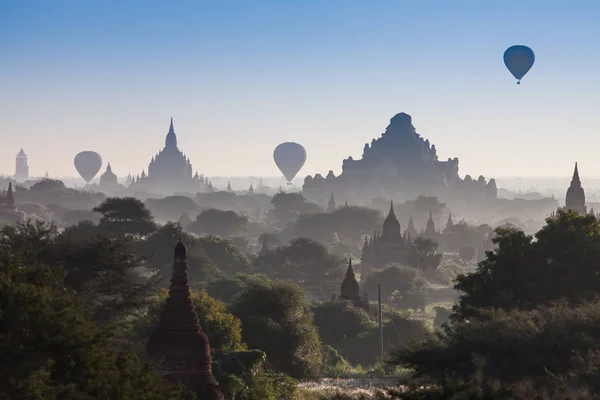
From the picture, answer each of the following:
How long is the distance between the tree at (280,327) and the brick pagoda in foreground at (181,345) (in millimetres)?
13044

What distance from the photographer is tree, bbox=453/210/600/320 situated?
26797 mm

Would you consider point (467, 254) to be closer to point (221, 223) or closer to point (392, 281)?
point (221, 223)

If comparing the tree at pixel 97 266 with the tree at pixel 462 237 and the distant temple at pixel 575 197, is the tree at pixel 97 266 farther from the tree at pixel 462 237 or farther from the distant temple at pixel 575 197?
the tree at pixel 462 237

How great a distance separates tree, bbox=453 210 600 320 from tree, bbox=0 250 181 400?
14033mm

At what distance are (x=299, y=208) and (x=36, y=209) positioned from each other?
4658cm

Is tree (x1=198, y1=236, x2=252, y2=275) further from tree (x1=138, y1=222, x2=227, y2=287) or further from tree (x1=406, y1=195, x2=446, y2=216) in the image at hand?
tree (x1=406, y1=195, x2=446, y2=216)

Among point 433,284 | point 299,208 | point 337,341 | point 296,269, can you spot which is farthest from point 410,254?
point 299,208

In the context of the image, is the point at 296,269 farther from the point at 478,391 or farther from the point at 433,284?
the point at 478,391

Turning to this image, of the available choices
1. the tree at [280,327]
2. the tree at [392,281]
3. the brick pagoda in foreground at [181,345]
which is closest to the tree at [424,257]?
the tree at [392,281]

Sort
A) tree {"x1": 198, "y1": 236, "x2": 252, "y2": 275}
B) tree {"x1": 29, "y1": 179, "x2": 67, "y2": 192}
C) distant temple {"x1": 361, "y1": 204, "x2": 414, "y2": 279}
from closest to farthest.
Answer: tree {"x1": 198, "y1": 236, "x2": 252, "y2": 275} → distant temple {"x1": 361, "y1": 204, "x2": 414, "y2": 279} → tree {"x1": 29, "y1": 179, "x2": 67, "y2": 192}

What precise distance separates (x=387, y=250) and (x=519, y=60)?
23.7 metres

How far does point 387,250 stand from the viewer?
2943 inches

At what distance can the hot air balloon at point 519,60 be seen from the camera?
81500 mm

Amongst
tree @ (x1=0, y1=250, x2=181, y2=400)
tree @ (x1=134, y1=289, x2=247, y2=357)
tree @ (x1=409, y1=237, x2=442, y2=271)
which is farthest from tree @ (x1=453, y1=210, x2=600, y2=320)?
tree @ (x1=409, y1=237, x2=442, y2=271)
